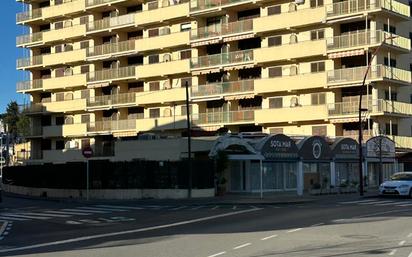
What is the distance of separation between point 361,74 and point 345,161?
30.7 ft

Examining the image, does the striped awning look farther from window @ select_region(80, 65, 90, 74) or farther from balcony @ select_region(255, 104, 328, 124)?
window @ select_region(80, 65, 90, 74)

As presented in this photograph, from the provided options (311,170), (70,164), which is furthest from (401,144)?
(70,164)

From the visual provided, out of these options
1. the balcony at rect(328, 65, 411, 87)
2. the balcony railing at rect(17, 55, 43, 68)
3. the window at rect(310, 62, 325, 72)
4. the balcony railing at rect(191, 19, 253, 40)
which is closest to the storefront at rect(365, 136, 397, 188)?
the balcony at rect(328, 65, 411, 87)

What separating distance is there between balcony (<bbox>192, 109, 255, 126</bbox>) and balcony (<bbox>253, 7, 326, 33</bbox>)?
7.82 metres

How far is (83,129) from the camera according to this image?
73.6 metres

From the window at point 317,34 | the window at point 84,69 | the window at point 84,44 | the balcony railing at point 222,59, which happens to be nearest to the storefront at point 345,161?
the window at point 317,34

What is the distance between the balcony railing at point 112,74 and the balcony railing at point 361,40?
22.8 meters

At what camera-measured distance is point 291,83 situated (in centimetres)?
5872

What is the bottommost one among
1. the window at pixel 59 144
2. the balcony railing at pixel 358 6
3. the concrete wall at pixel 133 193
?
the concrete wall at pixel 133 193

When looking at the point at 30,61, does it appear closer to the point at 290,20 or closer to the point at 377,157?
the point at 290,20

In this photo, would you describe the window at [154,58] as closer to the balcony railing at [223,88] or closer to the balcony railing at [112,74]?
the balcony railing at [112,74]

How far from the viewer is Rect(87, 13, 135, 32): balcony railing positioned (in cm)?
7006

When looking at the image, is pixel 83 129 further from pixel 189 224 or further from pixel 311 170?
pixel 189 224

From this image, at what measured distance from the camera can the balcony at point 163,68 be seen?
6575cm
